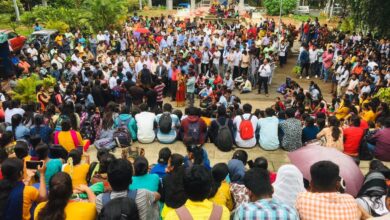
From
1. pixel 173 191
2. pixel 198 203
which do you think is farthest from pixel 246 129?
pixel 198 203

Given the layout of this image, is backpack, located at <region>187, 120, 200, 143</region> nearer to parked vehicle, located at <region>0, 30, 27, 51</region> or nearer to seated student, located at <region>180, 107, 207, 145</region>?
seated student, located at <region>180, 107, 207, 145</region>

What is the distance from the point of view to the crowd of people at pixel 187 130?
3400mm

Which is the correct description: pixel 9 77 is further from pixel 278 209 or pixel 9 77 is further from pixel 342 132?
pixel 278 209

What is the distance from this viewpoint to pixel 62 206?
335 centimetres

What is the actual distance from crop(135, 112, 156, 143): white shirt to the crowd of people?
0.08ft

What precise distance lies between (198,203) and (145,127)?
5.25 metres

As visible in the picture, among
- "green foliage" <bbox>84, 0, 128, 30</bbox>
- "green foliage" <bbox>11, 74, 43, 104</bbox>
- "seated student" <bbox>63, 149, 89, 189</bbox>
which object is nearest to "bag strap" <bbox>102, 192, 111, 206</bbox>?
"seated student" <bbox>63, 149, 89, 189</bbox>

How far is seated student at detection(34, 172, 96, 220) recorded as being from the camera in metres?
3.31

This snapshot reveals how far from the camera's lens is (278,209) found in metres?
2.97

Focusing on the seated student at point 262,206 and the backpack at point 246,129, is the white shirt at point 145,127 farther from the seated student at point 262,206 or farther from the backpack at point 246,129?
the seated student at point 262,206

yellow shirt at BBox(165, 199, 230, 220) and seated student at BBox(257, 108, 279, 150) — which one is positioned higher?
yellow shirt at BBox(165, 199, 230, 220)

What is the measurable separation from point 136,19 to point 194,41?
30.4 feet

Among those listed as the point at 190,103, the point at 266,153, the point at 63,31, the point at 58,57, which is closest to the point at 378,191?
the point at 266,153

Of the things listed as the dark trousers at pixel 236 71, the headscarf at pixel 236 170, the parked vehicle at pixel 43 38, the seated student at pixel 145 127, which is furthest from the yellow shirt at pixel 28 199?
the parked vehicle at pixel 43 38
